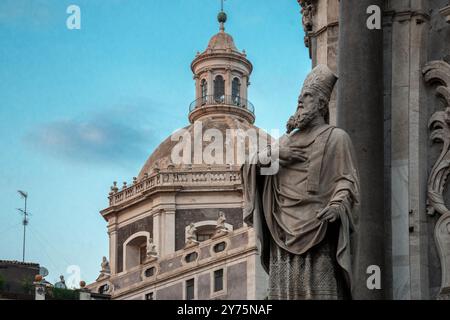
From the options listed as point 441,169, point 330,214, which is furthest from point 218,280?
point 330,214

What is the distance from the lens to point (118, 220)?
12056cm

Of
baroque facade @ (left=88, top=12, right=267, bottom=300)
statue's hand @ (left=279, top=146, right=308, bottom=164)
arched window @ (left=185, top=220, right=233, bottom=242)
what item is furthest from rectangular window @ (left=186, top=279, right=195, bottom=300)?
statue's hand @ (left=279, top=146, right=308, bottom=164)

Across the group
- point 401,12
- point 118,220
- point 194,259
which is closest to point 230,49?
point 118,220

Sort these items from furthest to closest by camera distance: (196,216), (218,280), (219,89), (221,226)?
1. (219,89)
2. (196,216)
3. (221,226)
4. (218,280)

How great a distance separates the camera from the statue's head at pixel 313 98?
1686 cm

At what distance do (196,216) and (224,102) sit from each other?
12551mm

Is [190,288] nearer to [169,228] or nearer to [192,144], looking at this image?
[169,228]

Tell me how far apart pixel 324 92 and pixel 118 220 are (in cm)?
10408

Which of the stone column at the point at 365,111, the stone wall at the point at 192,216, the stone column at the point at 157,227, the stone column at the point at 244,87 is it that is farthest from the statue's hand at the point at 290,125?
the stone column at the point at 244,87

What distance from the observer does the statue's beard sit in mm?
16844

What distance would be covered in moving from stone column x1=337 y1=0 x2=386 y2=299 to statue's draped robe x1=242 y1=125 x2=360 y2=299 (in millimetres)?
2258

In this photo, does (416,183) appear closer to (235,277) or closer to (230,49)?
(235,277)

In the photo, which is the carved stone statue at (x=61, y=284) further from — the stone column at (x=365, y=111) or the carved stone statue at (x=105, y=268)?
the stone column at (x=365, y=111)

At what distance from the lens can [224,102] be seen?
124 meters
